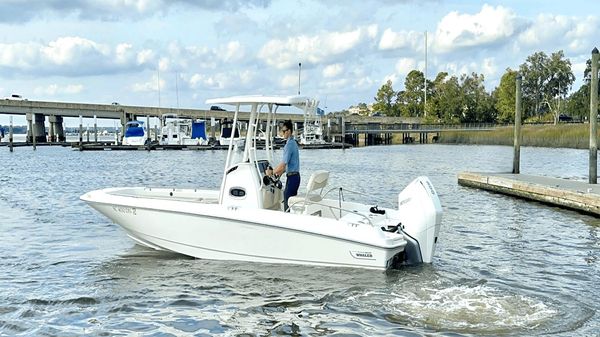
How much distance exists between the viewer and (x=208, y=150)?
77.2m

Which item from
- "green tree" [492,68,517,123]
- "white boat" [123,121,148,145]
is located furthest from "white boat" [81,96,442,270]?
"green tree" [492,68,517,123]

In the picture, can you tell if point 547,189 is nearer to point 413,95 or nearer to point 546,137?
point 546,137

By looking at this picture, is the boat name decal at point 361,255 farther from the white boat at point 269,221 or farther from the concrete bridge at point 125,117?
the concrete bridge at point 125,117

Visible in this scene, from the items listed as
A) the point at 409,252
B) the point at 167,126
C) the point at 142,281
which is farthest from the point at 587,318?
the point at 167,126

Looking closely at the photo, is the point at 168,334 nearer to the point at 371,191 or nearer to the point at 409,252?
the point at 409,252

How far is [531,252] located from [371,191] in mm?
13546

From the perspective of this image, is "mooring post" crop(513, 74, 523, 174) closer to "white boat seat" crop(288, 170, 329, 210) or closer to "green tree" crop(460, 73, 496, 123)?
"white boat seat" crop(288, 170, 329, 210)

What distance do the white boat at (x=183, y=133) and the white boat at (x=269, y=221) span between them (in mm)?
67672

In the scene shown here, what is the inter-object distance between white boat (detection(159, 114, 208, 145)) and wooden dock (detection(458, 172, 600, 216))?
184ft

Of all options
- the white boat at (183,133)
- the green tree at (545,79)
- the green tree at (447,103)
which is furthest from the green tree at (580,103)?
the white boat at (183,133)

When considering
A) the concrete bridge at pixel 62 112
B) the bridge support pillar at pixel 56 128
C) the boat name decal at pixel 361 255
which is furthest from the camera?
the bridge support pillar at pixel 56 128

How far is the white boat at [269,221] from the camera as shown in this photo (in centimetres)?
1042

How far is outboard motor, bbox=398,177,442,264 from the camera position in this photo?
1043 cm

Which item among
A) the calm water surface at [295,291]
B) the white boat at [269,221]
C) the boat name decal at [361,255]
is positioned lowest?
the calm water surface at [295,291]
